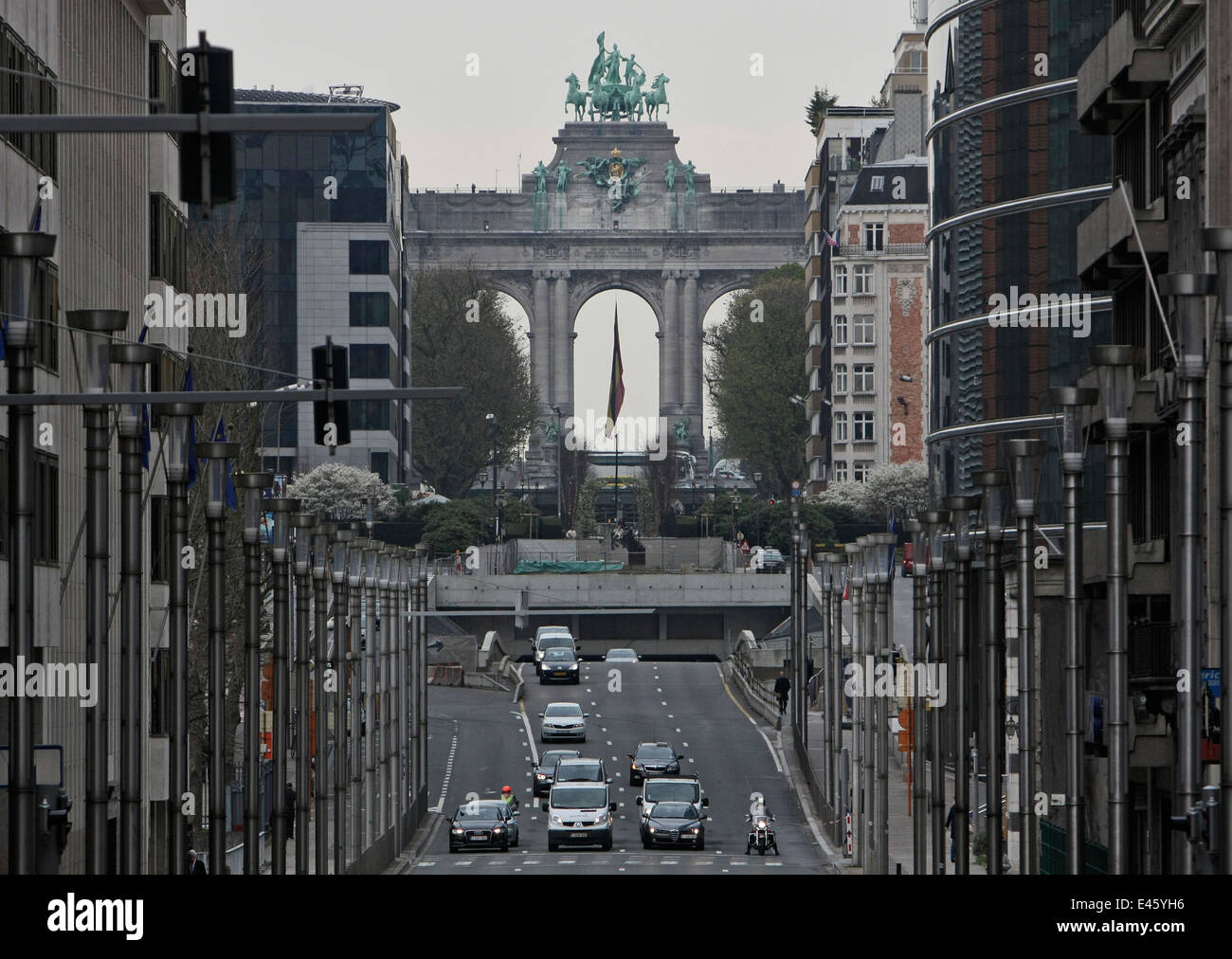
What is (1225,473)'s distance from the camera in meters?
22.3

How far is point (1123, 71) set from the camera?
1371 inches

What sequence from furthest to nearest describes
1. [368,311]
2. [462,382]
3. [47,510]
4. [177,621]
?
[462,382], [368,311], [47,510], [177,621]

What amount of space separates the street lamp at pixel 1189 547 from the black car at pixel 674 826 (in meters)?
32.5

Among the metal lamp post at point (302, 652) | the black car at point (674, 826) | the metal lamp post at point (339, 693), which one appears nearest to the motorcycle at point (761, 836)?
the black car at point (674, 826)

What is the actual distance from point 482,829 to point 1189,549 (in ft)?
113

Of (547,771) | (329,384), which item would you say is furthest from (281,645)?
(547,771)

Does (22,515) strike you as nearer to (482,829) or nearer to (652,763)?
(482,829)

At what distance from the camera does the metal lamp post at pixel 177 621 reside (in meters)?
30.2

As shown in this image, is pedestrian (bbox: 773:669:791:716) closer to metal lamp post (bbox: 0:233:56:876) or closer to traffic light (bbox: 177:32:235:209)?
metal lamp post (bbox: 0:233:56:876)

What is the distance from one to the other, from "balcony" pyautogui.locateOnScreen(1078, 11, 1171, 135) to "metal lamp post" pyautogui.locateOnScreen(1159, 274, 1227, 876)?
10.7 m

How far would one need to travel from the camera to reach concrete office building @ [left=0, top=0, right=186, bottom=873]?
35.5 meters

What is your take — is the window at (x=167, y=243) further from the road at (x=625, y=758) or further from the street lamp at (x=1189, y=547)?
the street lamp at (x=1189, y=547)

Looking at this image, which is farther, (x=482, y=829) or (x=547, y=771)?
(x=547, y=771)

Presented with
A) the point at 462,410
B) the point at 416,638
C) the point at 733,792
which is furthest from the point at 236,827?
the point at 462,410
